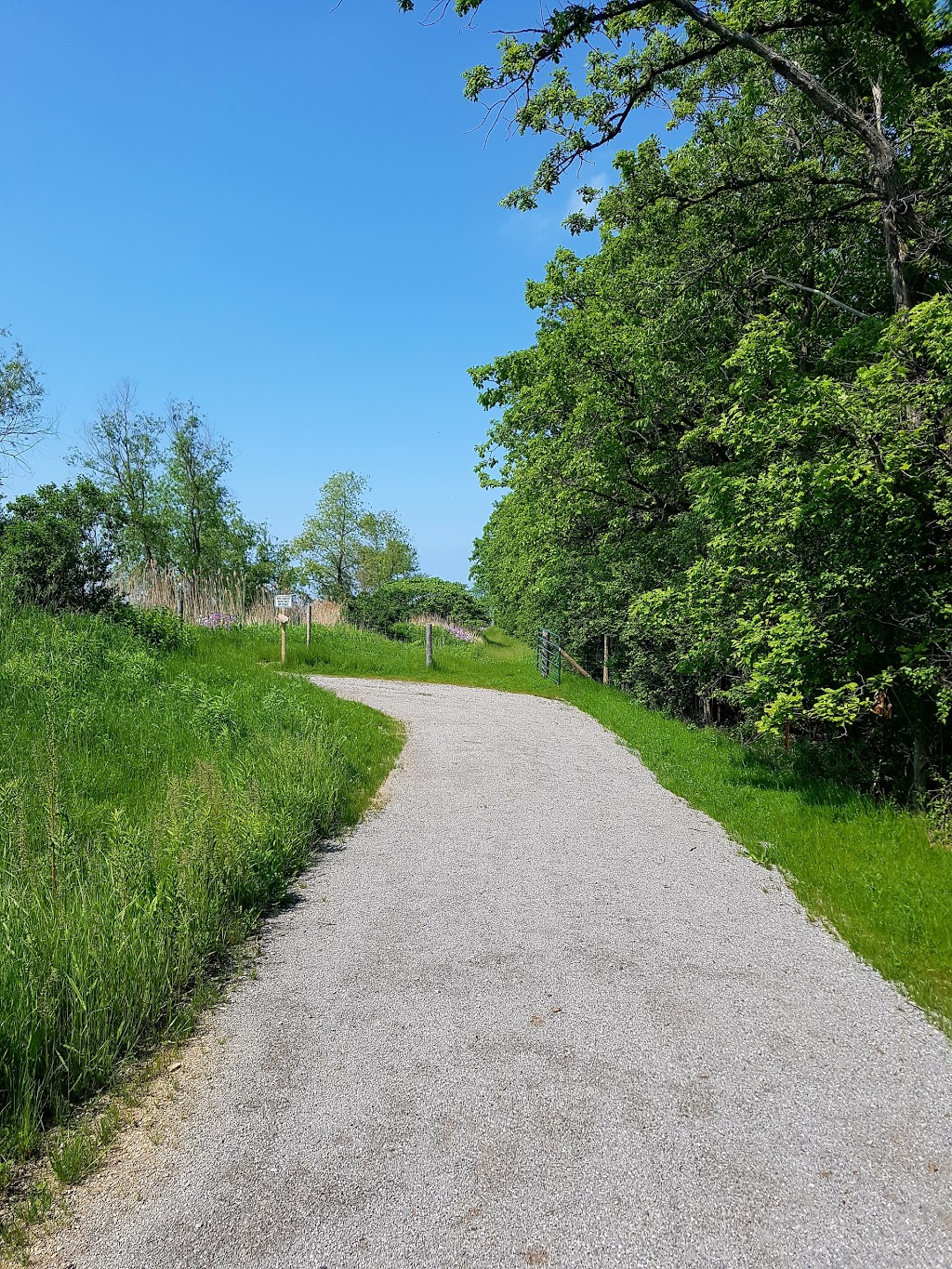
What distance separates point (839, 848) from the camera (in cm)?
563

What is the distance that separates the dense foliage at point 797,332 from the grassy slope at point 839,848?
90 cm

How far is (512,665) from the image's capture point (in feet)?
80.7

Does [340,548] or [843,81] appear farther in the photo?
[340,548]

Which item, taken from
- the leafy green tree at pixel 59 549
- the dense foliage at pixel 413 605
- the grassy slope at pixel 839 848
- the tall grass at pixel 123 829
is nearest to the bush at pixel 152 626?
the leafy green tree at pixel 59 549

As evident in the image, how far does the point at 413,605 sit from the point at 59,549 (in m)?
30.9

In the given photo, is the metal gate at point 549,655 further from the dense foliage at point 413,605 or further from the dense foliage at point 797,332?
the dense foliage at point 413,605

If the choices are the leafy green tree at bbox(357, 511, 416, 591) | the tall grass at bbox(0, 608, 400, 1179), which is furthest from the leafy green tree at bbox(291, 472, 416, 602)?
the tall grass at bbox(0, 608, 400, 1179)

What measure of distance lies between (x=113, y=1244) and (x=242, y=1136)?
49 cm

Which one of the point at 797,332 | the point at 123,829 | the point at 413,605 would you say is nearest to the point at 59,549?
the point at 123,829

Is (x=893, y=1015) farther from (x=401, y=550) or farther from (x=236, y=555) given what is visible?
(x=401, y=550)

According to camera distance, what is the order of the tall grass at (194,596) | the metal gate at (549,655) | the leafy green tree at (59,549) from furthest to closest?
1. the metal gate at (549,655)
2. the tall grass at (194,596)
3. the leafy green tree at (59,549)

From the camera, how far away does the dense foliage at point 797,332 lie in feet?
19.4

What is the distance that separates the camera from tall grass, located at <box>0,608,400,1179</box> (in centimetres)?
288

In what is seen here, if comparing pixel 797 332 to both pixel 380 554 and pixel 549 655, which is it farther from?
pixel 380 554
